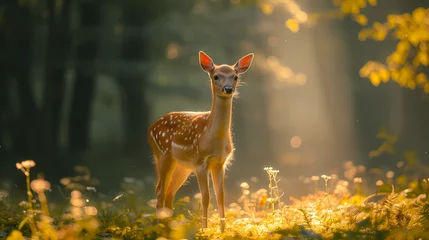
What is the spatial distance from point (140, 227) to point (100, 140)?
2320 centimetres

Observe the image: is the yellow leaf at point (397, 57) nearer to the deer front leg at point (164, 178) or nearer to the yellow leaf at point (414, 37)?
the yellow leaf at point (414, 37)

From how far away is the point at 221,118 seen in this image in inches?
276

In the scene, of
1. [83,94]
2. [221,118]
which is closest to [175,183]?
[221,118]

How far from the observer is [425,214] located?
19.9 feet

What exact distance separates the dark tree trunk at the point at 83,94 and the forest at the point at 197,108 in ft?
0.15

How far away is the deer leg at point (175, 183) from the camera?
7.97 m

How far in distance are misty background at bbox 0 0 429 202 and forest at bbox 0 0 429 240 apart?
68mm

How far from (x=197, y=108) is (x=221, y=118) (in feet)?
74.8

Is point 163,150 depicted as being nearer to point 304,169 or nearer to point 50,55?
point 50,55

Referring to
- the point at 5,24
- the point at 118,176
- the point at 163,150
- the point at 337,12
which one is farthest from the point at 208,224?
the point at 5,24

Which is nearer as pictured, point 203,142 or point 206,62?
point 203,142

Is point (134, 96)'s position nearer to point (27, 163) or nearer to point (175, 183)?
point (175, 183)

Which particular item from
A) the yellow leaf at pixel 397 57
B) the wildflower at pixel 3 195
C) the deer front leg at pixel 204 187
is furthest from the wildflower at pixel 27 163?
the yellow leaf at pixel 397 57

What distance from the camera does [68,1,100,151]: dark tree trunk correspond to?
19109mm
